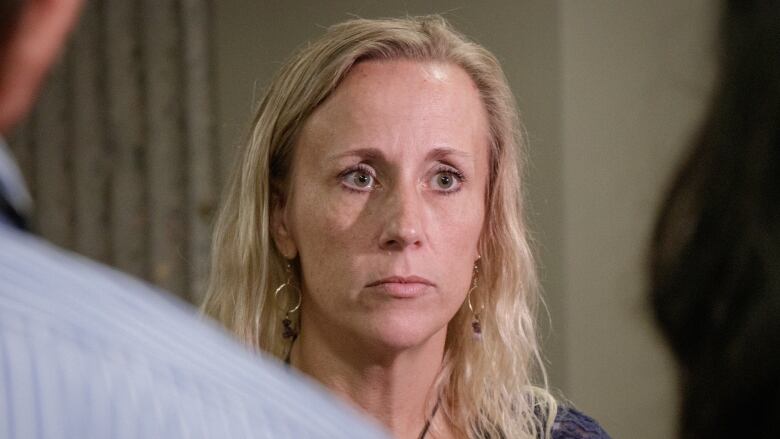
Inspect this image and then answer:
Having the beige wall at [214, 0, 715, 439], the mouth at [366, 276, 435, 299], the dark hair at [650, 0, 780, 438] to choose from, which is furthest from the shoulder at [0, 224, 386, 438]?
the beige wall at [214, 0, 715, 439]

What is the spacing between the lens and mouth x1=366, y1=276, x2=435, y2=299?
1312 millimetres

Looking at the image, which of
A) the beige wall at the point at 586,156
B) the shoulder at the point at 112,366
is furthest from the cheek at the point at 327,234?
the beige wall at the point at 586,156

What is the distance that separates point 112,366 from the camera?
15.5 inches

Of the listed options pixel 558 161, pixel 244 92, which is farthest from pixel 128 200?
pixel 558 161

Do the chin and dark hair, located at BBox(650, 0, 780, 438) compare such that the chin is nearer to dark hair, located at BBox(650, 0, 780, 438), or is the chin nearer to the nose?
the nose

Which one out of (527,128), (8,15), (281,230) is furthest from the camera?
(527,128)

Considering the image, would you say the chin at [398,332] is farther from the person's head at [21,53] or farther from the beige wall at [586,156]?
the beige wall at [586,156]

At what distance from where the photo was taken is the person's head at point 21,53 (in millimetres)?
390

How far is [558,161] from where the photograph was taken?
2531 mm

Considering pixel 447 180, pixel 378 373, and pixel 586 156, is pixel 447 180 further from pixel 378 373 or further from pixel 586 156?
pixel 586 156

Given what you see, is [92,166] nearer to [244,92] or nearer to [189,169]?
[189,169]

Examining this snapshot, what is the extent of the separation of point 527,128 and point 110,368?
86.2 inches


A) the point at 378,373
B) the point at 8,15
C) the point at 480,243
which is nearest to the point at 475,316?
the point at 480,243

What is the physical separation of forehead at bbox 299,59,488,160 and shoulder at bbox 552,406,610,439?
0.40 metres
